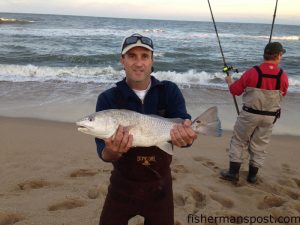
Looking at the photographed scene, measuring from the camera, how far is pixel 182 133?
2.63 m

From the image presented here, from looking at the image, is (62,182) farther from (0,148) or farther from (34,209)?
(0,148)

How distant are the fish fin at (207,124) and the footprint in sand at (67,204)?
226 cm

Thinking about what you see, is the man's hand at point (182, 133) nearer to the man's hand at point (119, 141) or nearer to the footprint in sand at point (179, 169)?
the man's hand at point (119, 141)

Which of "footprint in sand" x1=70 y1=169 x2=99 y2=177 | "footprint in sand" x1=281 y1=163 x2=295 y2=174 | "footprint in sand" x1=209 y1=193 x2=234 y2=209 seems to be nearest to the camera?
"footprint in sand" x1=209 y1=193 x2=234 y2=209

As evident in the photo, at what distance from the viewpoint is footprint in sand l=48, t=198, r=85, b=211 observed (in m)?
4.30

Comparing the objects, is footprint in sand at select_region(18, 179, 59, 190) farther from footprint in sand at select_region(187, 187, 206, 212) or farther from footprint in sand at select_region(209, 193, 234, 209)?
footprint in sand at select_region(209, 193, 234, 209)

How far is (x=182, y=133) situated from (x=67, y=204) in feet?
7.70

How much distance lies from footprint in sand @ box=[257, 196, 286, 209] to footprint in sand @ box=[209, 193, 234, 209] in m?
0.36

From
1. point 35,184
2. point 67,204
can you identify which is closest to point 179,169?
point 67,204

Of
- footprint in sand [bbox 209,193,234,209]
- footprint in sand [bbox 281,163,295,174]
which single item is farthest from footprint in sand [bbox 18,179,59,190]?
footprint in sand [bbox 281,163,295,174]

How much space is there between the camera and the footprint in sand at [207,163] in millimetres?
5931

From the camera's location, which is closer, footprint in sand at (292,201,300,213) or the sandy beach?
the sandy beach

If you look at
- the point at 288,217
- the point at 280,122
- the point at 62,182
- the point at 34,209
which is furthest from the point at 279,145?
the point at 34,209

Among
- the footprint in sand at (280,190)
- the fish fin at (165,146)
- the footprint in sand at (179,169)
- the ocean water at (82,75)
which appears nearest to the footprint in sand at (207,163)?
the footprint in sand at (179,169)
